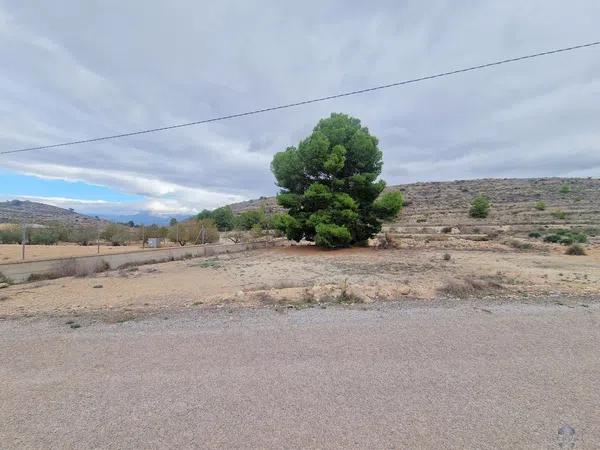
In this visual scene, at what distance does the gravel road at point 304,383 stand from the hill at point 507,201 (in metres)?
45.8

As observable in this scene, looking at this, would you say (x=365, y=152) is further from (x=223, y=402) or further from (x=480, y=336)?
(x=223, y=402)

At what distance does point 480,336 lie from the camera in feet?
15.7

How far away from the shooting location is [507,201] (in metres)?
62.5

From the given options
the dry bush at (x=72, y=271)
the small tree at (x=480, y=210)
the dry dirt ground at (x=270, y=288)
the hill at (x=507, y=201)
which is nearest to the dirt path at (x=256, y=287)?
the dry dirt ground at (x=270, y=288)

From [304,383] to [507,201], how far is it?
71.5 meters

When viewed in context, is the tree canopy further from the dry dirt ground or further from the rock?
the rock

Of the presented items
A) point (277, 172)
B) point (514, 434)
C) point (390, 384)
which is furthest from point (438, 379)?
point (277, 172)

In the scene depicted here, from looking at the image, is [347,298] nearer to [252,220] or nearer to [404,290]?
[404,290]

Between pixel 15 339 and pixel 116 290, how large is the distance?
15.6 feet

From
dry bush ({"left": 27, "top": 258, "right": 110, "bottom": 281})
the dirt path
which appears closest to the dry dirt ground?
the dirt path

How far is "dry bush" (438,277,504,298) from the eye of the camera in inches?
300

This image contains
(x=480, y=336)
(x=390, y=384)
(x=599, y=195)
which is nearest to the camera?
A: (x=390, y=384)

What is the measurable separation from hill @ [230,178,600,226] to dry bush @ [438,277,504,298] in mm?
41418

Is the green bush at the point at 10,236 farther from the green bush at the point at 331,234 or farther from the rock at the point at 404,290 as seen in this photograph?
the rock at the point at 404,290
